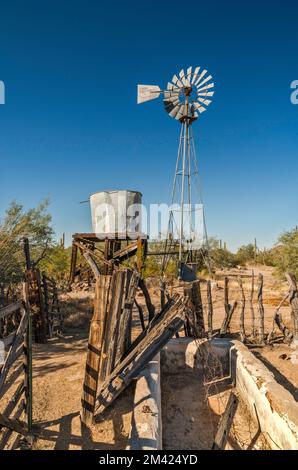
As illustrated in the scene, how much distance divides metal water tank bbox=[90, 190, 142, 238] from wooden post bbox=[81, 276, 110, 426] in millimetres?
7489

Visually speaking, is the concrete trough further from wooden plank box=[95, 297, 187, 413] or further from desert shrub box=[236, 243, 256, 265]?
desert shrub box=[236, 243, 256, 265]

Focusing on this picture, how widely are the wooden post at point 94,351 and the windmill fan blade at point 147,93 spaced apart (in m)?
11.8

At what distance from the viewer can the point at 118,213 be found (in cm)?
1179

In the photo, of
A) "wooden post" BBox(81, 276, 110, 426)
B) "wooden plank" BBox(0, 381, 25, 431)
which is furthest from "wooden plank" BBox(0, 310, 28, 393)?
"wooden post" BBox(81, 276, 110, 426)

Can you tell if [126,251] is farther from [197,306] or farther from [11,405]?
[11,405]

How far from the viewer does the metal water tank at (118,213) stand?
11.7m

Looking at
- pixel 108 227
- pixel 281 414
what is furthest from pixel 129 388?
pixel 108 227

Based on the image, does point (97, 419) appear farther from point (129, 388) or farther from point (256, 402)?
point (256, 402)

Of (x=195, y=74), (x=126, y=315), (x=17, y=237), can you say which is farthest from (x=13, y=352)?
(x=195, y=74)

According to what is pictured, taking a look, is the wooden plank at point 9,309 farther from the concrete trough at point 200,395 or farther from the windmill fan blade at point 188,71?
the windmill fan blade at point 188,71

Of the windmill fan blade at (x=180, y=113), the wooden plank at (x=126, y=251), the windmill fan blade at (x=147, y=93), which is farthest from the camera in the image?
the windmill fan blade at (x=180, y=113)

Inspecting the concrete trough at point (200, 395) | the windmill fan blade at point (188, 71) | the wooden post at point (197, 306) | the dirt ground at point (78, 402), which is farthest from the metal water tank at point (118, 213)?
the windmill fan blade at point (188, 71)

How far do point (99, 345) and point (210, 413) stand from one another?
2.33 metres
